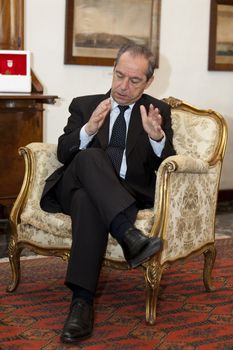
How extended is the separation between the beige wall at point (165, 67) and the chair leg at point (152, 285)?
2.28 m

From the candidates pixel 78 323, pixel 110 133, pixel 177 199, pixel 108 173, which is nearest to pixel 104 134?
pixel 110 133

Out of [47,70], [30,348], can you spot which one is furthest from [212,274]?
[47,70]

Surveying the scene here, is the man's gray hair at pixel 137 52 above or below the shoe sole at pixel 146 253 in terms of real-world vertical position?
above

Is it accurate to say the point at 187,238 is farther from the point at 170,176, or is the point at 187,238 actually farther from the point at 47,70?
the point at 47,70

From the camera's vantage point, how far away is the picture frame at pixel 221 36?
5496 mm

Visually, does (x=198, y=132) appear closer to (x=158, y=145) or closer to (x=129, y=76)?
(x=158, y=145)

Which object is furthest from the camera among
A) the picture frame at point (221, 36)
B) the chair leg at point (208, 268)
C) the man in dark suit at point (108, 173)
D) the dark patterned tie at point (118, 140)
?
the picture frame at point (221, 36)

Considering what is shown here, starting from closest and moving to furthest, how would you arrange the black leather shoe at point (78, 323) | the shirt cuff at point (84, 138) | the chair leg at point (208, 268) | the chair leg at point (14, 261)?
the black leather shoe at point (78, 323) → the shirt cuff at point (84, 138) → the chair leg at point (14, 261) → the chair leg at point (208, 268)

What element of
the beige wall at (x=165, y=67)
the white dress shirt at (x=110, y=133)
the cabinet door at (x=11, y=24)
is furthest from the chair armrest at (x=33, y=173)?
the beige wall at (x=165, y=67)

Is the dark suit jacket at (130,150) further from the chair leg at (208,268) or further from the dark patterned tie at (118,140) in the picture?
the chair leg at (208,268)

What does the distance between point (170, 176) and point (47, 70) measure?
2172 mm

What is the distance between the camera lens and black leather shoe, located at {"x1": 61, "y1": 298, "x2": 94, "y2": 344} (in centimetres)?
268

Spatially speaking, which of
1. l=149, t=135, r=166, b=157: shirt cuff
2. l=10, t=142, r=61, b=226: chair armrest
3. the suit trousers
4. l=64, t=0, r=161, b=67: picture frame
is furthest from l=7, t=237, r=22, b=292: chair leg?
l=64, t=0, r=161, b=67: picture frame

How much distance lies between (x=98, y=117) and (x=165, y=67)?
2545mm
